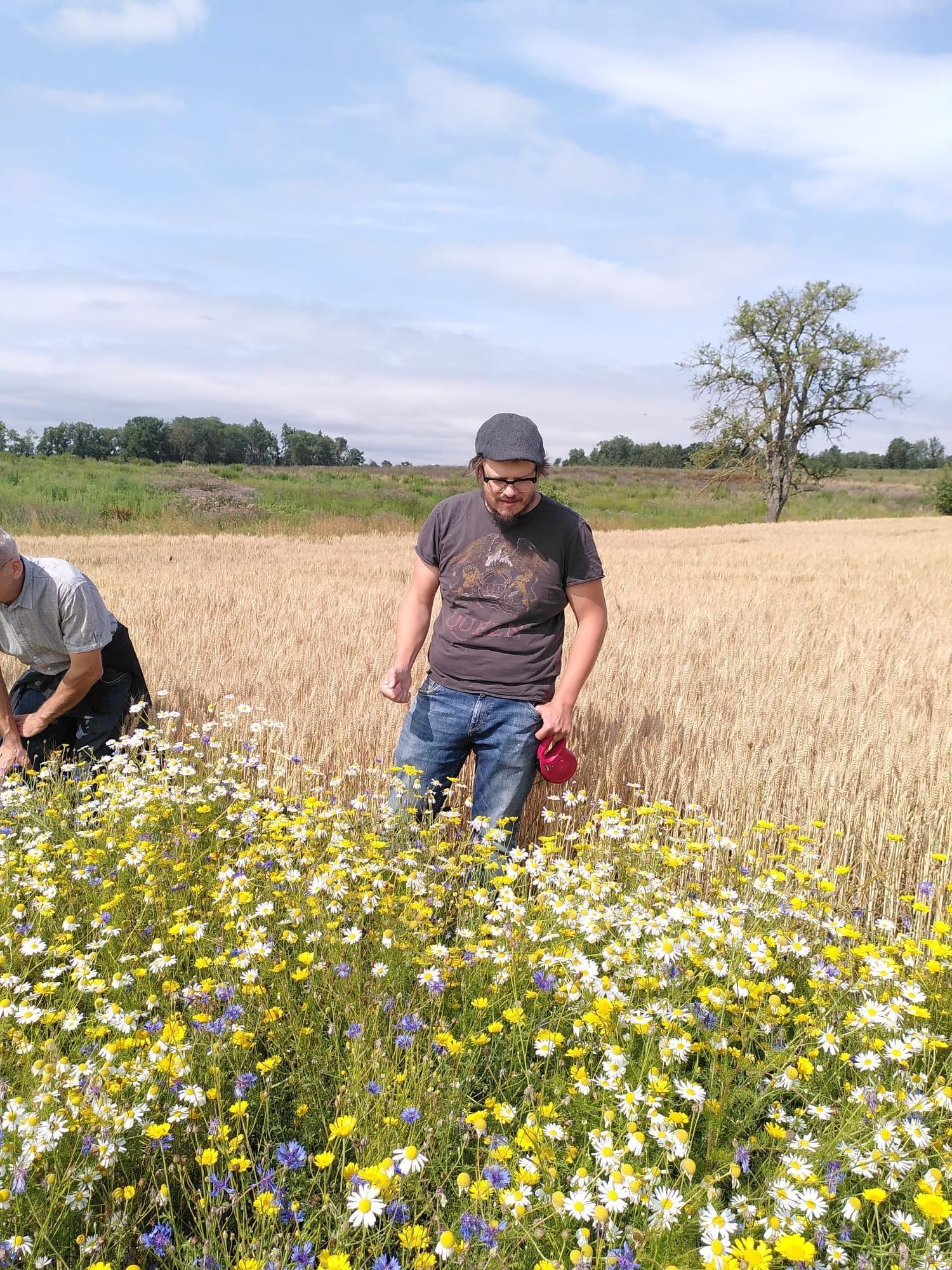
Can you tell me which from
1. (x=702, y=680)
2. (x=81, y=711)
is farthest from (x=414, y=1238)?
(x=702, y=680)

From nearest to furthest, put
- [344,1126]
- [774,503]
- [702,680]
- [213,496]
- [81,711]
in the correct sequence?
[344,1126], [81,711], [702,680], [213,496], [774,503]

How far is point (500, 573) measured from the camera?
350 centimetres

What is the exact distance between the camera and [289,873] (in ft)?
7.90

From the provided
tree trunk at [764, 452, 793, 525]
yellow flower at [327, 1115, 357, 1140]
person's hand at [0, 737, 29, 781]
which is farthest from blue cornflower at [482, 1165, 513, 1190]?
tree trunk at [764, 452, 793, 525]

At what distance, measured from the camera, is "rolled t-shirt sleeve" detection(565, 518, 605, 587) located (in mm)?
3469

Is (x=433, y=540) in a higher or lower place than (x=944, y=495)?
lower

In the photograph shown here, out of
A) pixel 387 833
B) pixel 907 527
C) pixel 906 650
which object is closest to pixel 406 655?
pixel 387 833

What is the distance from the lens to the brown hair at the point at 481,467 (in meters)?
3.22

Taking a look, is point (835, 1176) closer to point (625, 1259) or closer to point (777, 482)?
point (625, 1259)

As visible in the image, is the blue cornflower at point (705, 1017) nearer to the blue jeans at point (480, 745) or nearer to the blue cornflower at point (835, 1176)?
the blue cornflower at point (835, 1176)

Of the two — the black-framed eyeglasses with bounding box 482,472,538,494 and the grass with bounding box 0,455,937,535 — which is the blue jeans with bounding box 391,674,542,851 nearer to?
the black-framed eyeglasses with bounding box 482,472,538,494

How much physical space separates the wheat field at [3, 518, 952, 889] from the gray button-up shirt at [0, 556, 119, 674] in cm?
101

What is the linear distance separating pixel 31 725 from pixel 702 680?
4.20 meters

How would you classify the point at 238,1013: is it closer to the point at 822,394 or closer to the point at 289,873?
the point at 289,873
